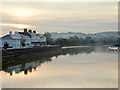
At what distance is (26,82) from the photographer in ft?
51.9

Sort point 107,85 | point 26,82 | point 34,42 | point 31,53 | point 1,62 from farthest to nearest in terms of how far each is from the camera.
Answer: point 34,42, point 31,53, point 1,62, point 26,82, point 107,85

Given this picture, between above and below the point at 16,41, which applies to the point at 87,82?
Answer: below

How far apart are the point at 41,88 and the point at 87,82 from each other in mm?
4171

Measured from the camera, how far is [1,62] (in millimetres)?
26688

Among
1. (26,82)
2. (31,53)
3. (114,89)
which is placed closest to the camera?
(114,89)

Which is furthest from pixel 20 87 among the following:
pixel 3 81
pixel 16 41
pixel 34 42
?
pixel 34 42

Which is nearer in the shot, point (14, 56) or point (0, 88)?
point (0, 88)

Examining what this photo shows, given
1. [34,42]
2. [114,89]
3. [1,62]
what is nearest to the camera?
[114,89]

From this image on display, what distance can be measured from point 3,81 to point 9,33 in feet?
Answer: 86.7

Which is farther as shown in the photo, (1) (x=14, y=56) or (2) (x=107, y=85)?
(1) (x=14, y=56)

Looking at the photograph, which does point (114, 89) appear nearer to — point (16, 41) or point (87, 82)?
point (87, 82)

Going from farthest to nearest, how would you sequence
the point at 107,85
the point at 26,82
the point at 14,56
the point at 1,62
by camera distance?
the point at 14,56 → the point at 1,62 → the point at 26,82 → the point at 107,85

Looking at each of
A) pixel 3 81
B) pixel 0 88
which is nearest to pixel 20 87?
pixel 0 88

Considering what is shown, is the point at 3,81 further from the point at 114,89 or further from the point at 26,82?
the point at 114,89
